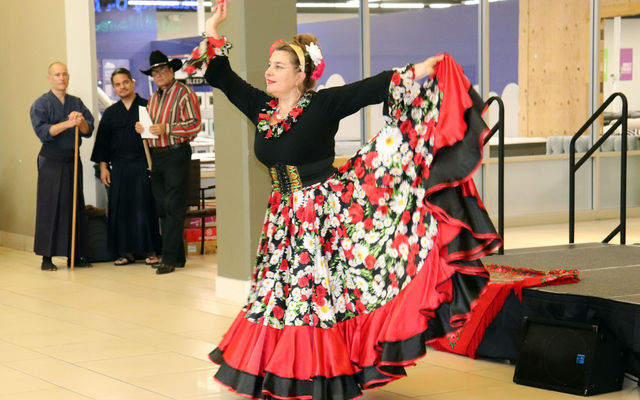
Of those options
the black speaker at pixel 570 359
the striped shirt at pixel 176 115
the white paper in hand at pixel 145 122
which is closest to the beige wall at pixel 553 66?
the striped shirt at pixel 176 115

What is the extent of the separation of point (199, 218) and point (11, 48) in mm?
2496

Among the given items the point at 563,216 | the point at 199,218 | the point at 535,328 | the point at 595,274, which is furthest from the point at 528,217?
the point at 535,328

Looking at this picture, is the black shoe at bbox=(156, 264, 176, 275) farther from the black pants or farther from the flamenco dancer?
the flamenco dancer

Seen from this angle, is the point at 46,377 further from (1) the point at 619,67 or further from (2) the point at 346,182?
(1) the point at 619,67

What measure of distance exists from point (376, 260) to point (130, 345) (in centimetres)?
184

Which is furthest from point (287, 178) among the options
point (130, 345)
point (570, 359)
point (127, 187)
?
point (127, 187)

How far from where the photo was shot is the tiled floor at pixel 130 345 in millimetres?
4336

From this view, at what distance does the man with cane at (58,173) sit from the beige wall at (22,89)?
0.81 meters

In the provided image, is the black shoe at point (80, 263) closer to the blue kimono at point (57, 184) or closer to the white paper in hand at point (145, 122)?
the blue kimono at point (57, 184)

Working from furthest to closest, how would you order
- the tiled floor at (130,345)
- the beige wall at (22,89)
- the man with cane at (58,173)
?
the beige wall at (22,89) < the man with cane at (58,173) < the tiled floor at (130,345)

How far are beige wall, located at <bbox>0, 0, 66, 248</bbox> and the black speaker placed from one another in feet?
18.7

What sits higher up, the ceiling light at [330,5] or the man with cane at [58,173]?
the ceiling light at [330,5]

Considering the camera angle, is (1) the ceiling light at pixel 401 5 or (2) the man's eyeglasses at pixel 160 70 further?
(1) the ceiling light at pixel 401 5

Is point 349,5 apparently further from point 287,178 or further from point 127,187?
point 287,178
